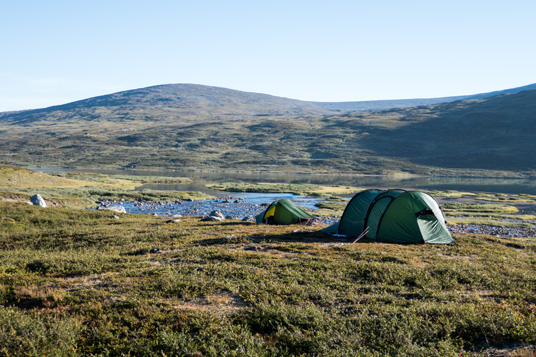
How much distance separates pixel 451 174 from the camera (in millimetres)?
148625

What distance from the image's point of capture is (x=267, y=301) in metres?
9.38

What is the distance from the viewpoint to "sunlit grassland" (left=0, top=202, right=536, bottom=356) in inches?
284

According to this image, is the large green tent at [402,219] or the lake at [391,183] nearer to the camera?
the large green tent at [402,219]

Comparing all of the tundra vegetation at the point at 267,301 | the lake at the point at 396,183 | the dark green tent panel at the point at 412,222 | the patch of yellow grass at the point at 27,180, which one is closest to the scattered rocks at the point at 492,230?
the dark green tent panel at the point at 412,222

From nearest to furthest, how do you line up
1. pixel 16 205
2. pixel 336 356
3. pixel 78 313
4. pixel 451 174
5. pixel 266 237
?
pixel 336 356
pixel 78 313
pixel 266 237
pixel 16 205
pixel 451 174

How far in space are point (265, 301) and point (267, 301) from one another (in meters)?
0.09

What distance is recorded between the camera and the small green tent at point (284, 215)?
28.8 metres

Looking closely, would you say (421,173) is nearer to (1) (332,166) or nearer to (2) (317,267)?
(1) (332,166)

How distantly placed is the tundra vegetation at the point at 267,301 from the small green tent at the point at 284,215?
36.9 ft

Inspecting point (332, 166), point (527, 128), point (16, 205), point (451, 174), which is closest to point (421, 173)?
point (451, 174)

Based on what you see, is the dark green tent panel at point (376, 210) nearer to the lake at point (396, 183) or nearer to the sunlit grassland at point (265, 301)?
the sunlit grassland at point (265, 301)

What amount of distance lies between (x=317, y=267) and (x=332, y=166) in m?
154

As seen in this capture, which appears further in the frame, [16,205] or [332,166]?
[332,166]

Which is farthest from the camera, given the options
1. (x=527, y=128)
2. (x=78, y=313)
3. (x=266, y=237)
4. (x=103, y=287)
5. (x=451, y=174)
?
(x=527, y=128)
